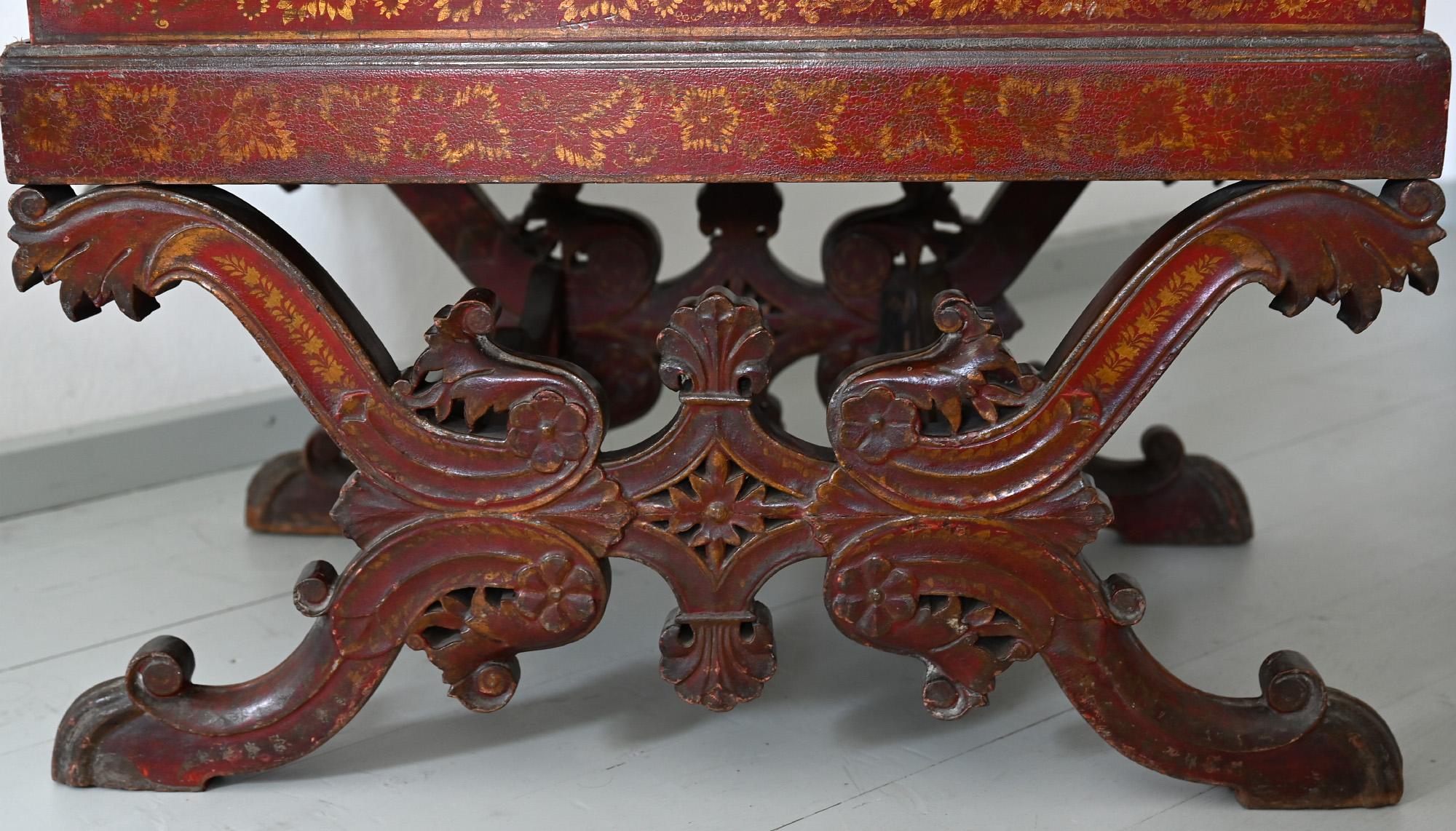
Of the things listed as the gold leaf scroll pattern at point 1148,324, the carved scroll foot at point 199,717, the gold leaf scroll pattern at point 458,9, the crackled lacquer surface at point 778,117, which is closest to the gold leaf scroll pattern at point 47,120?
the crackled lacquer surface at point 778,117

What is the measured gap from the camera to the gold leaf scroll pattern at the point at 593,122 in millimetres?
917

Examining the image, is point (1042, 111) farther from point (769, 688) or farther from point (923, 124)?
point (769, 688)

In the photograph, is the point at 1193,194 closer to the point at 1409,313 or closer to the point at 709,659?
the point at 1409,313

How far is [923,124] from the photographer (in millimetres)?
920

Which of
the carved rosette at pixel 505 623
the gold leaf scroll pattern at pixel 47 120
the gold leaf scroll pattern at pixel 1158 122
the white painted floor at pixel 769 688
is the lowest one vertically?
the white painted floor at pixel 769 688

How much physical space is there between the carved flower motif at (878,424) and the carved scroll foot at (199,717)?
36 centimetres

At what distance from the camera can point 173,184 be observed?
39.0 inches

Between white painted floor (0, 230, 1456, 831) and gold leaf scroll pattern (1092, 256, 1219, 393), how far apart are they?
12.5 inches

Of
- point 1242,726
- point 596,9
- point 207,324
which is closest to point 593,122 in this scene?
point 596,9

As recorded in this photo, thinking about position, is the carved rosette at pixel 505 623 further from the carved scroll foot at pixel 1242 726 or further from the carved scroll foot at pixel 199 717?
the carved scroll foot at pixel 1242 726

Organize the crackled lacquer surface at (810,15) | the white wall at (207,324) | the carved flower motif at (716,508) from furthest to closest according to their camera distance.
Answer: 1. the white wall at (207,324)
2. the carved flower motif at (716,508)
3. the crackled lacquer surface at (810,15)

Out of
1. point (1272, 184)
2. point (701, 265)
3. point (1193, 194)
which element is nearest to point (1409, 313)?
point (1193, 194)

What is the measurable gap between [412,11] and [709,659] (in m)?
0.48

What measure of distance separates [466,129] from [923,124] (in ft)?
0.92
